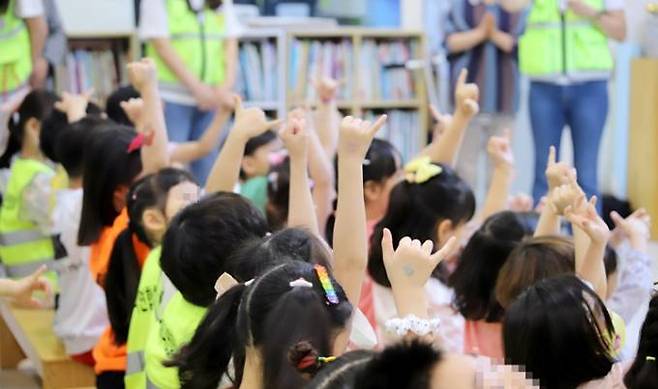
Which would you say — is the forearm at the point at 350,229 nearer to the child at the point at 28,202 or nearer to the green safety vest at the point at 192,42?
the child at the point at 28,202

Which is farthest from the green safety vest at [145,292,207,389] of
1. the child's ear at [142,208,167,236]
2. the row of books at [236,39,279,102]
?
the row of books at [236,39,279,102]

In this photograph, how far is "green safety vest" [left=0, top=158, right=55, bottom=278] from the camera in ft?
12.7

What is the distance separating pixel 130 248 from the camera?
2912 millimetres

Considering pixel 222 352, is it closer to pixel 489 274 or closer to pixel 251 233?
pixel 251 233

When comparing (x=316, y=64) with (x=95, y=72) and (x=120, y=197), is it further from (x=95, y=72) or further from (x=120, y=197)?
(x=120, y=197)

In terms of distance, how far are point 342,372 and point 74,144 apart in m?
2.31

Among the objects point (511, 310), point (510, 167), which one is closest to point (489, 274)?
point (510, 167)

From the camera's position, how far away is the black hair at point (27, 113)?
410 cm

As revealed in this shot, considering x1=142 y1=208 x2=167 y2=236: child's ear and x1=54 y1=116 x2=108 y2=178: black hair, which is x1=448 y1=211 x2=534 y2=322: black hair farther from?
x1=54 y1=116 x2=108 y2=178: black hair

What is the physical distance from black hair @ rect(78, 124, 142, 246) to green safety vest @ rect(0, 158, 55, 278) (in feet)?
2.12

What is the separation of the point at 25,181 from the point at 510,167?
153cm

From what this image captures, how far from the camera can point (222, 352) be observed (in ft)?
6.40

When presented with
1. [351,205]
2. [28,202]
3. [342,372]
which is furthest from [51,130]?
[342,372]

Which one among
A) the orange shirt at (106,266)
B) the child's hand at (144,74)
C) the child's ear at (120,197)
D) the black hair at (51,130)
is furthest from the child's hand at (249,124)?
the black hair at (51,130)
